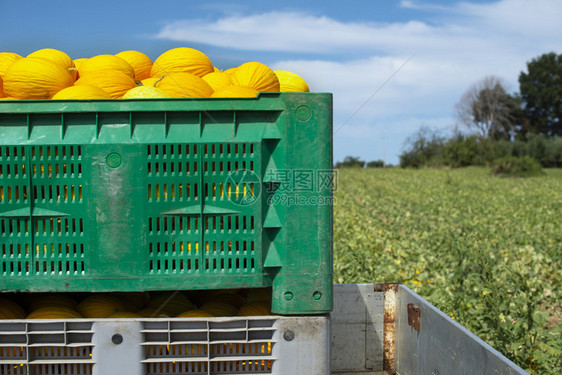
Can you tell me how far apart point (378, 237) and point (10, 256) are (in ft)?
27.3

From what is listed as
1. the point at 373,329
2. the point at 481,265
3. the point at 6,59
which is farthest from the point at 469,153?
the point at 6,59

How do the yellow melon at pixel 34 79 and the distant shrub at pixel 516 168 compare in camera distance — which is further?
the distant shrub at pixel 516 168

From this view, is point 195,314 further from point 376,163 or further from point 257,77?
point 376,163

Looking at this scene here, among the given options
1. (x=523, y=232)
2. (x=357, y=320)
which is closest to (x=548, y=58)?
(x=523, y=232)

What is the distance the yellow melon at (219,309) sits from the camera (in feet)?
8.43

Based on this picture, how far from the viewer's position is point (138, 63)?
11.2 feet

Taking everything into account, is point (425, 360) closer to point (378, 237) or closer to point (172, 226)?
point (172, 226)

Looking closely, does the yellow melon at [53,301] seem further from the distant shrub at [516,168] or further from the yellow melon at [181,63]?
the distant shrub at [516,168]

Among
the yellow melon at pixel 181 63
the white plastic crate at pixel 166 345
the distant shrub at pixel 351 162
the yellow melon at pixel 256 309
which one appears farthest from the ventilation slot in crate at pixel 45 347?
the distant shrub at pixel 351 162

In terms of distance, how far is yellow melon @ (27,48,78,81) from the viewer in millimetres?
3017

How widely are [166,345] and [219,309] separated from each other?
0.37m

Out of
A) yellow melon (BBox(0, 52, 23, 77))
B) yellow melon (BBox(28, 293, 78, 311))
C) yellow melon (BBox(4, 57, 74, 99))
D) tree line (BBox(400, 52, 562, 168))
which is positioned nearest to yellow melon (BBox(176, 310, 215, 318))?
yellow melon (BBox(28, 293, 78, 311))

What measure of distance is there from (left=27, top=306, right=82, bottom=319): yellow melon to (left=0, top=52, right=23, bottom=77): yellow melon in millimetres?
1432

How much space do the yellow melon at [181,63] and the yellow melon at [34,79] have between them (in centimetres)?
59
